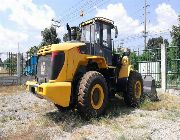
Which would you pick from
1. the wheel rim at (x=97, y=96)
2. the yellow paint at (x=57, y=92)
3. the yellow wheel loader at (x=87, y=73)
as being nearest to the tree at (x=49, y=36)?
the yellow wheel loader at (x=87, y=73)

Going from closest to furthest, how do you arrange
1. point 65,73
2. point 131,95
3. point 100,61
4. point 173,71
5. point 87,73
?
point 65,73 < point 87,73 < point 100,61 < point 131,95 < point 173,71

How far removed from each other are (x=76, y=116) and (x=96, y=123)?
3.06 feet

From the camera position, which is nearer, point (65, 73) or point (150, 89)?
point (65, 73)

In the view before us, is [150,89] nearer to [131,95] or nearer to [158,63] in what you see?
[131,95]

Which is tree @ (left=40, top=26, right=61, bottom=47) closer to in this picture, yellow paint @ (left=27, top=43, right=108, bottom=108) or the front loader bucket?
the front loader bucket

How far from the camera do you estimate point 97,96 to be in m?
9.76

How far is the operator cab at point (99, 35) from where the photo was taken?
422 inches

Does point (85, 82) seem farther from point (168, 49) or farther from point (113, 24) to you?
point (168, 49)

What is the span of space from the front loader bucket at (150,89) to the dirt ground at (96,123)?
43 cm

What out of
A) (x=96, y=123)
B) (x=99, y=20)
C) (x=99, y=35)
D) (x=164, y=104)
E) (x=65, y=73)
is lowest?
(x=96, y=123)

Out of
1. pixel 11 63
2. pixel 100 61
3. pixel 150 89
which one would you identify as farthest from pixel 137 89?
pixel 11 63

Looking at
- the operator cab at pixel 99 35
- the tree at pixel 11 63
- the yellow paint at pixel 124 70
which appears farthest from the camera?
the tree at pixel 11 63

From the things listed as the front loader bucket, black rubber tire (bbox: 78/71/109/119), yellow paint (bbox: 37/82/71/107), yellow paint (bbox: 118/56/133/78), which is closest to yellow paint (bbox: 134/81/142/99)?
yellow paint (bbox: 118/56/133/78)

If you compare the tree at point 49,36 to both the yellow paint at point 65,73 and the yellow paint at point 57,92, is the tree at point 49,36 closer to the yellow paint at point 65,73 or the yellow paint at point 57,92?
the yellow paint at point 65,73
